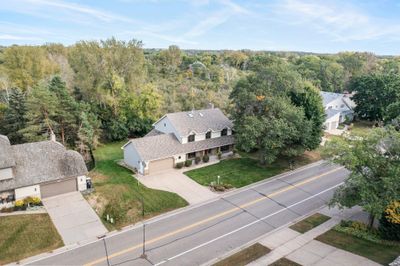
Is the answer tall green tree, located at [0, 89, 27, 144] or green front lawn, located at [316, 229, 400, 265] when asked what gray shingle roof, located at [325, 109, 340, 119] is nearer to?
green front lawn, located at [316, 229, 400, 265]

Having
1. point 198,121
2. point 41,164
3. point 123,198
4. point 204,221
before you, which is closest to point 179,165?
point 198,121

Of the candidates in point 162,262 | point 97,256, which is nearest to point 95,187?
point 97,256

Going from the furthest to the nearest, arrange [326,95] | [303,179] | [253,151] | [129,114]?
[326,95] < [129,114] < [253,151] < [303,179]

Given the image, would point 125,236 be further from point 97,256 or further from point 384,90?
point 384,90

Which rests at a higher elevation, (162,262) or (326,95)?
(326,95)

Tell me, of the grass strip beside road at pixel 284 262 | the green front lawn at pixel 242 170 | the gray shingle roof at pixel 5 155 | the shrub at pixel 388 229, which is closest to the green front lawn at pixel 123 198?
the green front lawn at pixel 242 170

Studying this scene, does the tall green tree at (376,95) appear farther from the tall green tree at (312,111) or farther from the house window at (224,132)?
the house window at (224,132)
